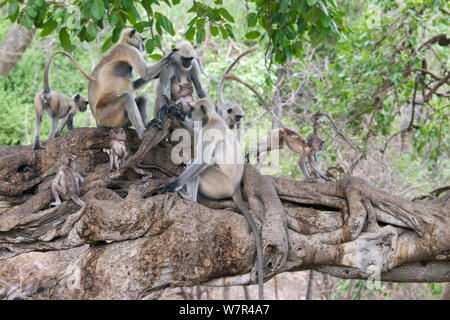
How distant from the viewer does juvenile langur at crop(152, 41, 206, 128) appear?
15.8ft

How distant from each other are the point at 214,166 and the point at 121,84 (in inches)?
55.1

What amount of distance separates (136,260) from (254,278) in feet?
2.77

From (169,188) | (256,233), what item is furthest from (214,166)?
(256,233)

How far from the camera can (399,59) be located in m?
5.80

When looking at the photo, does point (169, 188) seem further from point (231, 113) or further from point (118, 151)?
point (231, 113)

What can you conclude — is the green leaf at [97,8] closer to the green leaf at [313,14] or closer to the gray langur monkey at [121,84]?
the gray langur monkey at [121,84]

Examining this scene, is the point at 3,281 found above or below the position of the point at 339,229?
below

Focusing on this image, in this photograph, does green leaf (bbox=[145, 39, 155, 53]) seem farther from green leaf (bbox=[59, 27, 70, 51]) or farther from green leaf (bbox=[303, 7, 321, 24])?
green leaf (bbox=[303, 7, 321, 24])

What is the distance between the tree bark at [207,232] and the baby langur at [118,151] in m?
0.09

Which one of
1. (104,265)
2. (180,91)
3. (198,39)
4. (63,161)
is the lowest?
(104,265)

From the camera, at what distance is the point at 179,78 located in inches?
203

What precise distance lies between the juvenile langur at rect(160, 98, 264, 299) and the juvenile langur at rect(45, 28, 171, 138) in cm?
74

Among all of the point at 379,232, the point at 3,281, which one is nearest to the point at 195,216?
the point at 379,232

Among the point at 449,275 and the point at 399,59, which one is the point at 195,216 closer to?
the point at 449,275
